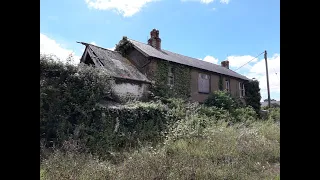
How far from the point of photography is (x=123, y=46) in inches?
808

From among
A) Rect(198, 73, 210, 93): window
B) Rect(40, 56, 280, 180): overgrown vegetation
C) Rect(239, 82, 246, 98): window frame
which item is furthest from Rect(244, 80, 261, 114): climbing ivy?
Rect(40, 56, 280, 180): overgrown vegetation

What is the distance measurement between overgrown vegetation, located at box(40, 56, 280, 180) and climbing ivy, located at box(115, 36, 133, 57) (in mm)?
7626

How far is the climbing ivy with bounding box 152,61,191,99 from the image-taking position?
58.7ft

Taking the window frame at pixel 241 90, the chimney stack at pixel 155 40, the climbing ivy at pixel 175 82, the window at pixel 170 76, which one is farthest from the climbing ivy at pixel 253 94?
the chimney stack at pixel 155 40

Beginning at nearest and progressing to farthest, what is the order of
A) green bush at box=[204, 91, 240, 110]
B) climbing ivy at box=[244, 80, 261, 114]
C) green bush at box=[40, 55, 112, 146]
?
green bush at box=[40, 55, 112, 146] → green bush at box=[204, 91, 240, 110] → climbing ivy at box=[244, 80, 261, 114]

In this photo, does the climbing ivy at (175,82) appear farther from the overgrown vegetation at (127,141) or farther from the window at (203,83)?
the overgrown vegetation at (127,141)

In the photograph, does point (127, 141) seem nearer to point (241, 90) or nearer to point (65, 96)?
point (65, 96)

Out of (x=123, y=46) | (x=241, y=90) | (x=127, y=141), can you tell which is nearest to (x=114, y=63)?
(x=123, y=46)

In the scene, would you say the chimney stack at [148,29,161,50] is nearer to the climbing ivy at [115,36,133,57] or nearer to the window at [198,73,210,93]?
the climbing ivy at [115,36,133,57]
